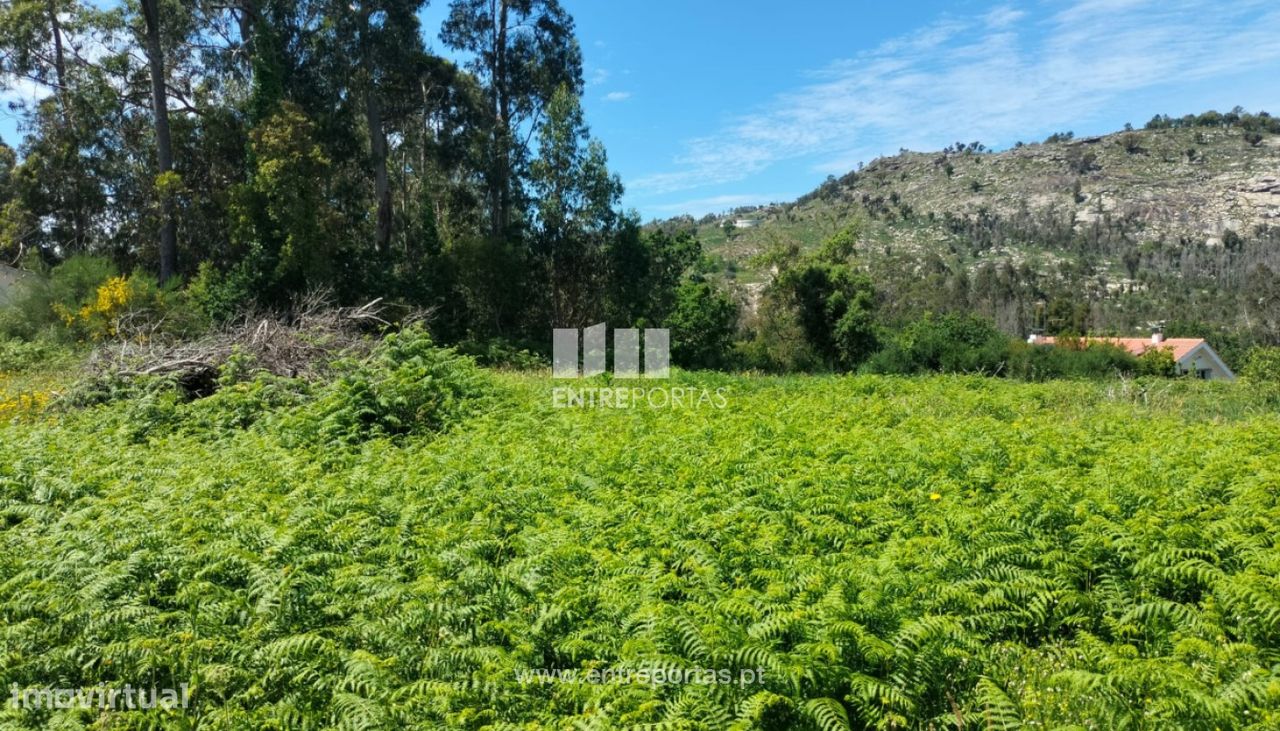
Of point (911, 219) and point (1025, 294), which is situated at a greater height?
point (911, 219)

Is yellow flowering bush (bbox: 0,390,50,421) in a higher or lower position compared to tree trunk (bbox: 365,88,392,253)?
lower

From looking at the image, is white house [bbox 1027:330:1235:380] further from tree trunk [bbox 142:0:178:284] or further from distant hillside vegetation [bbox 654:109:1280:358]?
tree trunk [bbox 142:0:178:284]

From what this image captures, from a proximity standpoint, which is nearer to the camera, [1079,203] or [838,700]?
[838,700]

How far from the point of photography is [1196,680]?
3.22 metres

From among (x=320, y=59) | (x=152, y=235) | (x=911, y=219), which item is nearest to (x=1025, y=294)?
(x=911, y=219)

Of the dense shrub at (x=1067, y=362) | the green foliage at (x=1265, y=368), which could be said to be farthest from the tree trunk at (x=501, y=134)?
the green foliage at (x=1265, y=368)

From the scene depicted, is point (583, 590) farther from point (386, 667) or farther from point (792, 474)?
point (792, 474)

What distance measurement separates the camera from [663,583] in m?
4.23

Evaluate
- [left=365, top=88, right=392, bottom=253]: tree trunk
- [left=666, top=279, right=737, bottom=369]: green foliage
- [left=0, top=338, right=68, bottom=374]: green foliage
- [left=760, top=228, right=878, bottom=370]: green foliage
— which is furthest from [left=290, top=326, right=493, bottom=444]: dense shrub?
[left=760, top=228, right=878, bottom=370]: green foliage

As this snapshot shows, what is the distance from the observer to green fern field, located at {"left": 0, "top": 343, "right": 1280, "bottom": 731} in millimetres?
3410

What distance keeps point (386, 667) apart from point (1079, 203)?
11543cm

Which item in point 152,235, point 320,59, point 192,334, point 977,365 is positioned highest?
point 320,59

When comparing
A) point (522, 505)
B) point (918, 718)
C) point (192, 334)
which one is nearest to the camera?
point (918, 718)

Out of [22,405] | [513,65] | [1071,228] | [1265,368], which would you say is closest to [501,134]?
[513,65]
